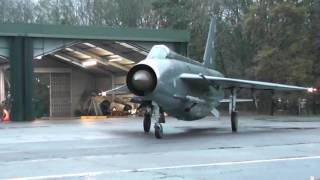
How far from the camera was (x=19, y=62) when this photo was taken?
36.0 meters

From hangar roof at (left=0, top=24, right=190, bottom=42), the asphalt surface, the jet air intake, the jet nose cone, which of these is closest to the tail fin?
the jet air intake

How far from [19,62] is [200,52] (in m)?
18.4

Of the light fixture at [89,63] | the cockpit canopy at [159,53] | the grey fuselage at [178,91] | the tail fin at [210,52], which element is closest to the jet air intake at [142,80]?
the grey fuselage at [178,91]

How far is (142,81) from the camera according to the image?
1916 cm

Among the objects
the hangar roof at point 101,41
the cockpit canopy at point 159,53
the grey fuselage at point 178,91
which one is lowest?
the grey fuselage at point 178,91

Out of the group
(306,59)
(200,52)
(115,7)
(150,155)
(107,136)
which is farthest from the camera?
(115,7)

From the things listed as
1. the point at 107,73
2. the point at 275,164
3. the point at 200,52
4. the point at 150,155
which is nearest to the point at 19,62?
the point at 107,73

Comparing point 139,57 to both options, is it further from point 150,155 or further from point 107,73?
point 150,155

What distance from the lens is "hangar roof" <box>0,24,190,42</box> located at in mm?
35562

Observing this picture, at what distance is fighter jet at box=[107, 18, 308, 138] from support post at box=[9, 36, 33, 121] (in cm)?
1465

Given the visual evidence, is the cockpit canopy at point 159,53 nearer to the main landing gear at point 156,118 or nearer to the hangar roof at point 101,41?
the main landing gear at point 156,118

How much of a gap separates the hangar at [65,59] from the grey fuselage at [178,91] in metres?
14.9

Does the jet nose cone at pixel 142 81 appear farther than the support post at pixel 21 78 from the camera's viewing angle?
No

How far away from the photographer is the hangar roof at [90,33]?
3556 centimetres
